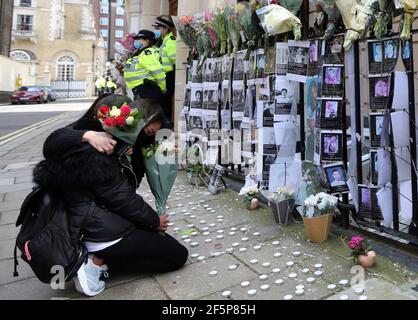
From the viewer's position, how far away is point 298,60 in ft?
11.8

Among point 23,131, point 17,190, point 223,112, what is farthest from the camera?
point 23,131

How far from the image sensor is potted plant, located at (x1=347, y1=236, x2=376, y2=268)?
269 centimetres

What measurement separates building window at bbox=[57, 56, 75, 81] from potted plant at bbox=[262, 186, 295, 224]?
62.8 metres

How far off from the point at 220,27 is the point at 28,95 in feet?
103

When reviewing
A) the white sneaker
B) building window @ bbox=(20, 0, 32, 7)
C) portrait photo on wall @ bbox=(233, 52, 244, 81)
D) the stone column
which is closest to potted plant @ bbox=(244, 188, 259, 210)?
portrait photo on wall @ bbox=(233, 52, 244, 81)

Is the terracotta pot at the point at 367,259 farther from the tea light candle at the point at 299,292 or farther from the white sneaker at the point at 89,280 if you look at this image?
the white sneaker at the point at 89,280

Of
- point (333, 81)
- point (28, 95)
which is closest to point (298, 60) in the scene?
point (333, 81)

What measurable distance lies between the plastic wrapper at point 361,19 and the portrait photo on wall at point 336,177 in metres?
0.96

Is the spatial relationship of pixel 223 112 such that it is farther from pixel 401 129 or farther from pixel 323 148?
pixel 401 129

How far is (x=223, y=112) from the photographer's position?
5.05 m

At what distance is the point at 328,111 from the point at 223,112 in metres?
1.96

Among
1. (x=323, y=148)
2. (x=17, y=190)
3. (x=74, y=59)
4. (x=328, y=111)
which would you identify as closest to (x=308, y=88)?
(x=328, y=111)

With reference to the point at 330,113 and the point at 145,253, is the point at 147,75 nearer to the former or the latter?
the point at 330,113

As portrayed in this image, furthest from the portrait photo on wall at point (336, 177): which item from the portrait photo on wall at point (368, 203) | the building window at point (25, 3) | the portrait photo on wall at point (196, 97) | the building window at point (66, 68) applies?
the building window at point (25, 3)
